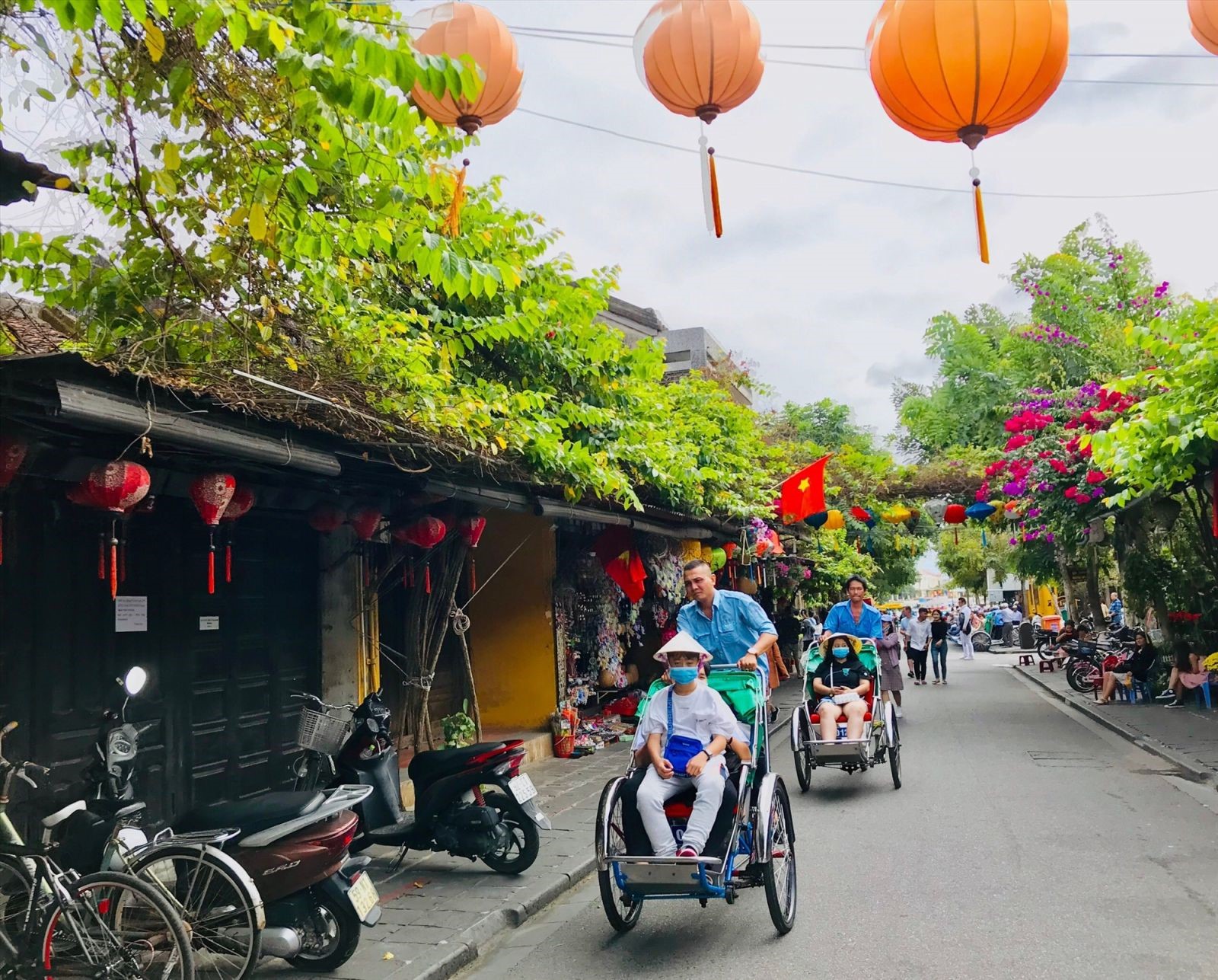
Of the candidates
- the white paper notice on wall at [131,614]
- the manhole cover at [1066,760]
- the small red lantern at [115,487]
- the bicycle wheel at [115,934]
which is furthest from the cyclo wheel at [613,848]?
the manhole cover at [1066,760]

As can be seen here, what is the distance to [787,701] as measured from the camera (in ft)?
64.6

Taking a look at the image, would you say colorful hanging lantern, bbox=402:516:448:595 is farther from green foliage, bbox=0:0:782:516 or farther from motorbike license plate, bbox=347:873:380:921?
motorbike license plate, bbox=347:873:380:921

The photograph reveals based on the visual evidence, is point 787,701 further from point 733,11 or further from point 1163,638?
point 733,11

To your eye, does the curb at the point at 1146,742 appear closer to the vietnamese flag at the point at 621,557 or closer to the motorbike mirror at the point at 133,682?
the vietnamese flag at the point at 621,557

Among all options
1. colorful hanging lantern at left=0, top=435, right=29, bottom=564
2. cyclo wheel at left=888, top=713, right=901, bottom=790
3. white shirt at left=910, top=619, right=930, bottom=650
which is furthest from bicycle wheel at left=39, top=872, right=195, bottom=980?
white shirt at left=910, top=619, right=930, bottom=650

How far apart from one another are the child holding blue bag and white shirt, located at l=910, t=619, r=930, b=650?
18.0m

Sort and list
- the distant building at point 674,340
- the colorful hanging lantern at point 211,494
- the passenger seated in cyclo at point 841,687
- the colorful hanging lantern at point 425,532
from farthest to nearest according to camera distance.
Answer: the distant building at point 674,340 → the passenger seated in cyclo at point 841,687 → the colorful hanging lantern at point 425,532 → the colorful hanging lantern at point 211,494

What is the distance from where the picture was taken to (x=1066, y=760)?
11914 millimetres

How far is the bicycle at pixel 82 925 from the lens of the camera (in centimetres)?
442

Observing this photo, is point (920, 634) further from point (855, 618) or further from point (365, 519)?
point (365, 519)

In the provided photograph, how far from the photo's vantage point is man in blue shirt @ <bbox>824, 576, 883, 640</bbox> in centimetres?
1063

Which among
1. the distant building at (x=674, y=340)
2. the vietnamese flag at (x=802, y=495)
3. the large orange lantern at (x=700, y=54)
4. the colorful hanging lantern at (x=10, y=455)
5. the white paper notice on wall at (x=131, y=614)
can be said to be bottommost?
the white paper notice on wall at (x=131, y=614)

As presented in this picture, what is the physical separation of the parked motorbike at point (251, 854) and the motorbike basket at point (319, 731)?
1434 mm

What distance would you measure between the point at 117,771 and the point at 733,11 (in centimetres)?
499
